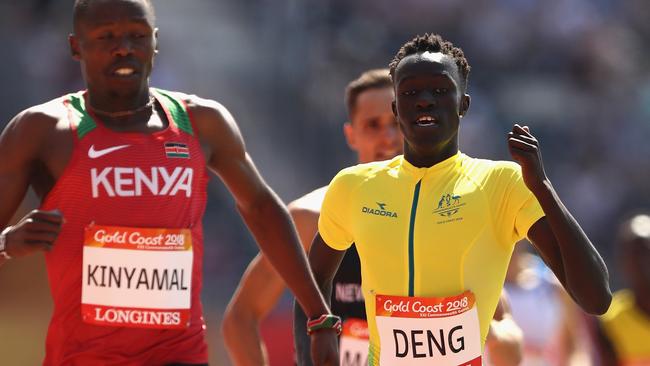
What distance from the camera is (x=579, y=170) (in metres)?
14.1

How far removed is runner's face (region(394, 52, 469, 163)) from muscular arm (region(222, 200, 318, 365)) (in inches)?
89.5

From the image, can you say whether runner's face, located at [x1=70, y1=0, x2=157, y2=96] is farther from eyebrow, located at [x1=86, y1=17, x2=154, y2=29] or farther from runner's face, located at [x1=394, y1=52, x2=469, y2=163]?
runner's face, located at [x1=394, y1=52, x2=469, y2=163]

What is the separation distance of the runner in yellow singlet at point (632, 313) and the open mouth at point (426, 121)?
166 inches

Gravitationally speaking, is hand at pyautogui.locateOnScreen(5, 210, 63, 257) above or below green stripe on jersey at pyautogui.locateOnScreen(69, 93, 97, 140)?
below

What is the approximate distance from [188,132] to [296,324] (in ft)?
2.95

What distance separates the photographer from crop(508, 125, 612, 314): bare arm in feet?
12.6

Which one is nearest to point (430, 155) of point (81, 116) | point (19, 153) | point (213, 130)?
point (213, 130)

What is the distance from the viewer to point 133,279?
15.1ft

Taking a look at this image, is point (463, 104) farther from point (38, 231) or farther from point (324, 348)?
point (38, 231)

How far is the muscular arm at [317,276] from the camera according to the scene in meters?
4.69

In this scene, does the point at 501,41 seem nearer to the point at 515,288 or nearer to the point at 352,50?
the point at 352,50

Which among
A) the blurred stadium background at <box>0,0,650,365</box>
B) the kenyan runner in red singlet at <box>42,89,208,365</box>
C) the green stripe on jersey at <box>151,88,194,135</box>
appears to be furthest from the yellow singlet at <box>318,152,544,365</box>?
the blurred stadium background at <box>0,0,650,365</box>

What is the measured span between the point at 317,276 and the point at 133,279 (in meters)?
0.74

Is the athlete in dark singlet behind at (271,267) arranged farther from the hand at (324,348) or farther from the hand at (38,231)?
the hand at (38,231)
